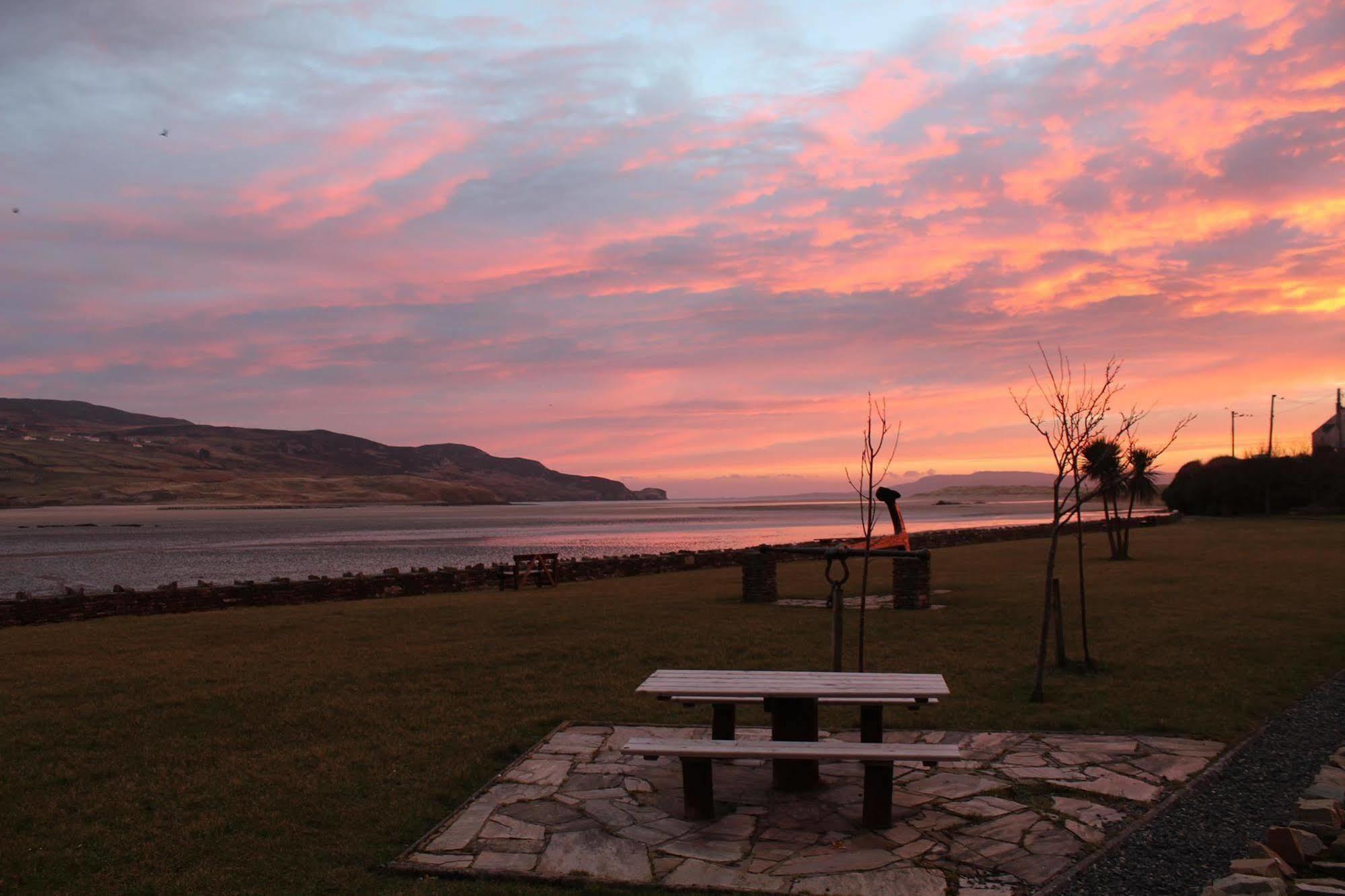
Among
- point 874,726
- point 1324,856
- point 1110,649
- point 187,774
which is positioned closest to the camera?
point 1324,856

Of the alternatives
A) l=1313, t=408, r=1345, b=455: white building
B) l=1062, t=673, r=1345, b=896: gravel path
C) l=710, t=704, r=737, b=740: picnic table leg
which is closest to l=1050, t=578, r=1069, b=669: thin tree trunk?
l=1062, t=673, r=1345, b=896: gravel path

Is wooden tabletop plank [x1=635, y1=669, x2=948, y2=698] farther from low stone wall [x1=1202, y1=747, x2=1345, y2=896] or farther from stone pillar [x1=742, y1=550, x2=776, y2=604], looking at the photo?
stone pillar [x1=742, y1=550, x2=776, y2=604]

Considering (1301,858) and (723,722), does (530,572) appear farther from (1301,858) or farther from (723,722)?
(1301,858)

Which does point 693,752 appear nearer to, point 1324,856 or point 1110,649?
point 1324,856

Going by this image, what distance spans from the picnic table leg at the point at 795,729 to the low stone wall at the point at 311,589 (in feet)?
32.3

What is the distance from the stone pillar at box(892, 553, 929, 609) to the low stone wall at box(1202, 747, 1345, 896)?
859 cm

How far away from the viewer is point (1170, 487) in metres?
54.2

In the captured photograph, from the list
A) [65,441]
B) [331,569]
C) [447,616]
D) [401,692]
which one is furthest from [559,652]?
[65,441]

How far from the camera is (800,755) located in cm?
469

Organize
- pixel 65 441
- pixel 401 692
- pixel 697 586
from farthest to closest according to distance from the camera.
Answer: pixel 65 441 < pixel 697 586 < pixel 401 692

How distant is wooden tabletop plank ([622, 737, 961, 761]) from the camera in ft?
15.3

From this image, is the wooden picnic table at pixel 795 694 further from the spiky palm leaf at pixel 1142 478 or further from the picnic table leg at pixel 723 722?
the spiky palm leaf at pixel 1142 478

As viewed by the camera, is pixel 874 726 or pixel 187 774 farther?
pixel 187 774

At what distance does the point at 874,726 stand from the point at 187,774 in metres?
4.58
